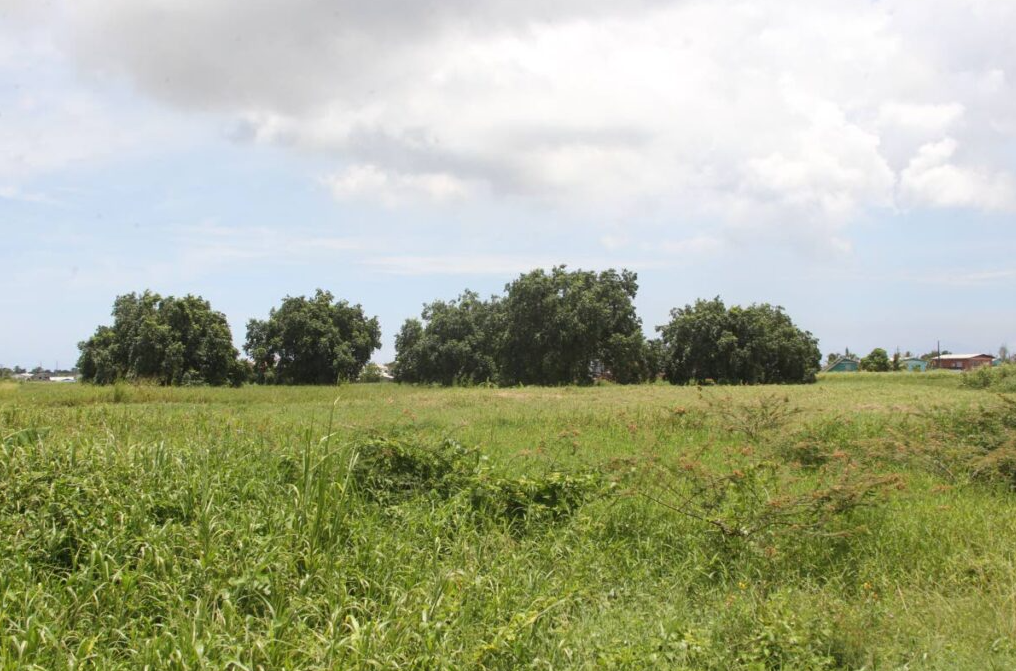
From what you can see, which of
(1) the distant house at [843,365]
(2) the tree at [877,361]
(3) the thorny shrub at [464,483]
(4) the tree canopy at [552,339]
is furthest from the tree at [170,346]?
(1) the distant house at [843,365]

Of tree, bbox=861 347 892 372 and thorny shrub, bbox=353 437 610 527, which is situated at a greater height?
tree, bbox=861 347 892 372

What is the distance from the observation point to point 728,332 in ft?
121

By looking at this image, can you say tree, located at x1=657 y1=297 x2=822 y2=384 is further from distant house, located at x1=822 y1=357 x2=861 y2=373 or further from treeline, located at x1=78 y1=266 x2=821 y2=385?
distant house, located at x1=822 y1=357 x2=861 y2=373

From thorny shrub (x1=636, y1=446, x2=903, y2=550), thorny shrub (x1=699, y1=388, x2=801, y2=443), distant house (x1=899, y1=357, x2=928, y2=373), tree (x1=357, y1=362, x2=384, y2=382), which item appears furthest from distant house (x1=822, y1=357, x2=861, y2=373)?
thorny shrub (x1=636, y1=446, x2=903, y2=550)

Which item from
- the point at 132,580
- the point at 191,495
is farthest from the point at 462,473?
the point at 132,580

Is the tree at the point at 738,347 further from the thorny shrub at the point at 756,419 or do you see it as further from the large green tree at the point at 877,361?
the thorny shrub at the point at 756,419

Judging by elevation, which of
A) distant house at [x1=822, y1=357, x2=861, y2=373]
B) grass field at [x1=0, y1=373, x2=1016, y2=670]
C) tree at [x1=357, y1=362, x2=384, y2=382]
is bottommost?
grass field at [x1=0, y1=373, x2=1016, y2=670]

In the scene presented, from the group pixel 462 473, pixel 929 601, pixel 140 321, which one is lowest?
pixel 929 601

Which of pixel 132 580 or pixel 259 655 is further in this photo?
pixel 132 580

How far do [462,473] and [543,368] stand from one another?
1134 inches

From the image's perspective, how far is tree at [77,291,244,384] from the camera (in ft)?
97.3

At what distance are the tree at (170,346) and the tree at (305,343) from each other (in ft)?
7.32

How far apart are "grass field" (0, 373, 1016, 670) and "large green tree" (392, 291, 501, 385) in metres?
30.6

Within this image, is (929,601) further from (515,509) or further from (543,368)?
(543,368)
